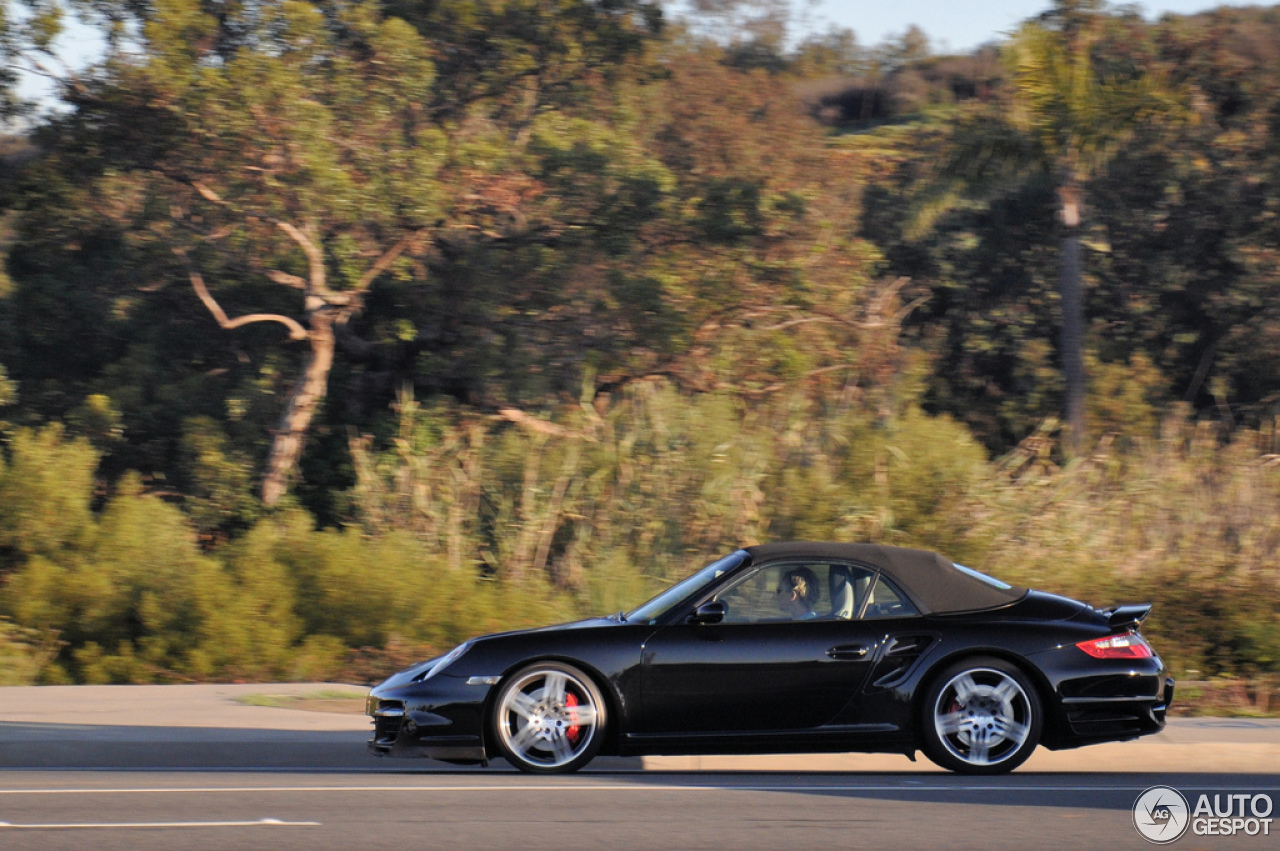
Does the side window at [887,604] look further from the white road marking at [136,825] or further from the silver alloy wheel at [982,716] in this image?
the white road marking at [136,825]

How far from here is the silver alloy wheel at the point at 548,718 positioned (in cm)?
759

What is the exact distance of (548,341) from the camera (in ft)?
64.1

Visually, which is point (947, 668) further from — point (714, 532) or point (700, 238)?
point (700, 238)

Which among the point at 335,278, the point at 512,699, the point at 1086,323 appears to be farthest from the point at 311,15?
the point at 1086,323

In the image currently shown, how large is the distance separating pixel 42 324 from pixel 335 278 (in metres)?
5.12

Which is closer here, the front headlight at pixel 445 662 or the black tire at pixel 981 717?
the black tire at pixel 981 717

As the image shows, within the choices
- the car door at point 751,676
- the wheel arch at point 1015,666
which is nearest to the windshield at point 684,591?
the car door at point 751,676

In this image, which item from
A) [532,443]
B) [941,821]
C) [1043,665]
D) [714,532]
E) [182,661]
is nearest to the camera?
[941,821]

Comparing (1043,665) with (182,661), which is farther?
(182,661)

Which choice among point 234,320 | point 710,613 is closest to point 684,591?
point 710,613

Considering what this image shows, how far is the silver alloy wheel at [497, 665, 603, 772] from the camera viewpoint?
759 cm

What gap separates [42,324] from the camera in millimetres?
20688

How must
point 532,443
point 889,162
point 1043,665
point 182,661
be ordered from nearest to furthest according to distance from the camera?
point 1043,665, point 182,661, point 532,443, point 889,162

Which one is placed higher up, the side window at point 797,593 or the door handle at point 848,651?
the side window at point 797,593
